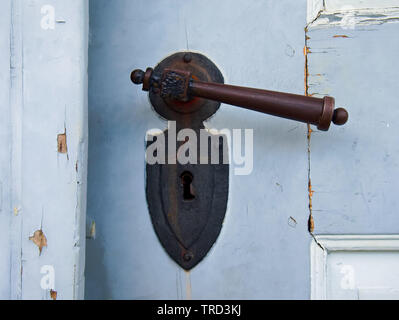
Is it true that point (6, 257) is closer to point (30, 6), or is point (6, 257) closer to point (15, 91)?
point (15, 91)

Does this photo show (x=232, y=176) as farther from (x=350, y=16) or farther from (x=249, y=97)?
(x=350, y=16)

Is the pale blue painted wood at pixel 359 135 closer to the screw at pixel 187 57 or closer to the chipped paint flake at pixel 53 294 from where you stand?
the screw at pixel 187 57

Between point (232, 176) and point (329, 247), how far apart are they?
0.55ft

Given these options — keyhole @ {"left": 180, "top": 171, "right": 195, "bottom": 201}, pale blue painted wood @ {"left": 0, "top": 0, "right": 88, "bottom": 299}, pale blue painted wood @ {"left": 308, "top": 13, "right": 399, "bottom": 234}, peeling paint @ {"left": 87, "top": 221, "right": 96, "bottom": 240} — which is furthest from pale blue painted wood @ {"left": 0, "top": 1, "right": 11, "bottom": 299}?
pale blue painted wood @ {"left": 308, "top": 13, "right": 399, "bottom": 234}

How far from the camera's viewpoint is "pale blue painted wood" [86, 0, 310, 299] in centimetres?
59

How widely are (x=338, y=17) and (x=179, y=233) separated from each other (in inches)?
15.0

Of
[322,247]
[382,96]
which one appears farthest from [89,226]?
[382,96]

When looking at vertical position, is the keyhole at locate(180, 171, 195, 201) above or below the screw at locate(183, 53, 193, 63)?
below

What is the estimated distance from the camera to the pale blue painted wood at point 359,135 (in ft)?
1.92

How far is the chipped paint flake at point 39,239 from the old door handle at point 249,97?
232 millimetres

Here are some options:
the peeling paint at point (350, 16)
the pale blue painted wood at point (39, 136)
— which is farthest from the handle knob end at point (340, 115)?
the pale blue painted wood at point (39, 136)

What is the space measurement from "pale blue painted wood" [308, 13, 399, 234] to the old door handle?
0.09 meters

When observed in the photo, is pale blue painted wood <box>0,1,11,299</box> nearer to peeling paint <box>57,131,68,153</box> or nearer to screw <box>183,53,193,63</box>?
peeling paint <box>57,131,68,153</box>

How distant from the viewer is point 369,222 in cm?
58
